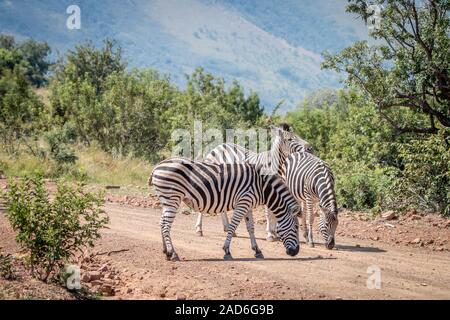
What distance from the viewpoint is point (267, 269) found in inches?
381

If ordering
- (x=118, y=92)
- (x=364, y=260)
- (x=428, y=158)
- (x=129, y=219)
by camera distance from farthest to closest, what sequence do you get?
(x=118, y=92), (x=428, y=158), (x=129, y=219), (x=364, y=260)

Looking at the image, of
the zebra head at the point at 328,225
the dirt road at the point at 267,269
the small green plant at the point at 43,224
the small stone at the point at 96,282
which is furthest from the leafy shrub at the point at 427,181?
the small green plant at the point at 43,224

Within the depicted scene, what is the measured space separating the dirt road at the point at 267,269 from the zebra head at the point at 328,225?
18 centimetres

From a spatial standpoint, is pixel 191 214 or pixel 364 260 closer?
pixel 364 260

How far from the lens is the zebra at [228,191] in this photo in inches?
420

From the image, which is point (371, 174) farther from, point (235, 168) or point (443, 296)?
point (443, 296)

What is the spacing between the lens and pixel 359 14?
17.2 meters

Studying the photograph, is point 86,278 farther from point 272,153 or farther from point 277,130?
point 277,130

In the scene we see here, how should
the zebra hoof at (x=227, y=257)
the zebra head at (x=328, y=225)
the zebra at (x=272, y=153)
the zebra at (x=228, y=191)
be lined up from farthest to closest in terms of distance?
the zebra at (x=272, y=153)
the zebra head at (x=328, y=225)
the zebra at (x=228, y=191)
the zebra hoof at (x=227, y=257)

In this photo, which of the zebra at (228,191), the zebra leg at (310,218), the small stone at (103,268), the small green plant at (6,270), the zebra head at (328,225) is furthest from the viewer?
the zebra leg at (310,218)

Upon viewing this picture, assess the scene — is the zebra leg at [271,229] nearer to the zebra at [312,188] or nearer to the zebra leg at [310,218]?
the zebra at [312,188]

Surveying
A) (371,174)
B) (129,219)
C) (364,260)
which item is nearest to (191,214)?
(129,219)
